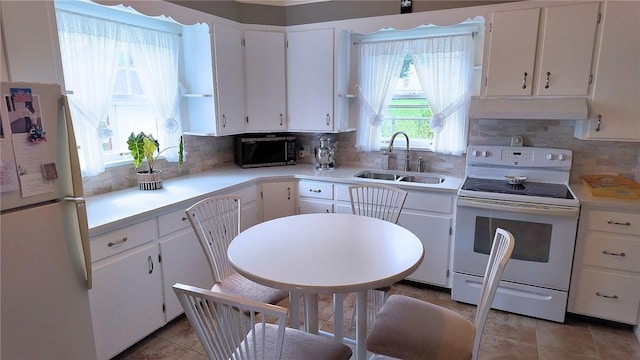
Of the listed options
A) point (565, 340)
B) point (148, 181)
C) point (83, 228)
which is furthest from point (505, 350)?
point (148, 181)

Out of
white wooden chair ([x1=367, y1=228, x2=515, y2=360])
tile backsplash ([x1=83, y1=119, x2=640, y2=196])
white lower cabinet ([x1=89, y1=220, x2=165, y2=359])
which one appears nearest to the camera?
white wooden chair ([x1=367, y1=228, x2=515, y2=360])

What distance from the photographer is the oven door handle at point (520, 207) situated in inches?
93.1

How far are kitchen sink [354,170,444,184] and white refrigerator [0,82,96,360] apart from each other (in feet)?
7.19

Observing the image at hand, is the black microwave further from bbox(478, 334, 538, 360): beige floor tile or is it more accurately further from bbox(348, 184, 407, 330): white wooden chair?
bbox(478, 334, 538, 360): beige floor tile

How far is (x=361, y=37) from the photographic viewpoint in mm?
3391

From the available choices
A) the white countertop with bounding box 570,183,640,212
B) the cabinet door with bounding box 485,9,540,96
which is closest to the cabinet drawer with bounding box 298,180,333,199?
the cabinet door with bounding box 485,9,540,96

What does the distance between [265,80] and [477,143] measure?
75.1 inches

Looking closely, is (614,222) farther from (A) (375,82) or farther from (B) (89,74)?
(B) (89,74)

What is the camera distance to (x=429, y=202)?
283cm

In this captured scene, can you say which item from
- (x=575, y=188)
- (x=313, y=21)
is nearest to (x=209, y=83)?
(x=313, y=21)

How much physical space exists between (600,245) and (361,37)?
2.43 metres

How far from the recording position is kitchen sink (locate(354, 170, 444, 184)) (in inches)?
126

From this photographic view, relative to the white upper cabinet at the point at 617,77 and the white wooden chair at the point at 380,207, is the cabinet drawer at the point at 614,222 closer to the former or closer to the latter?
the white upper cabinet at the point at 617,77

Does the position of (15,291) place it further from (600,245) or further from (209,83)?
(600,245)
